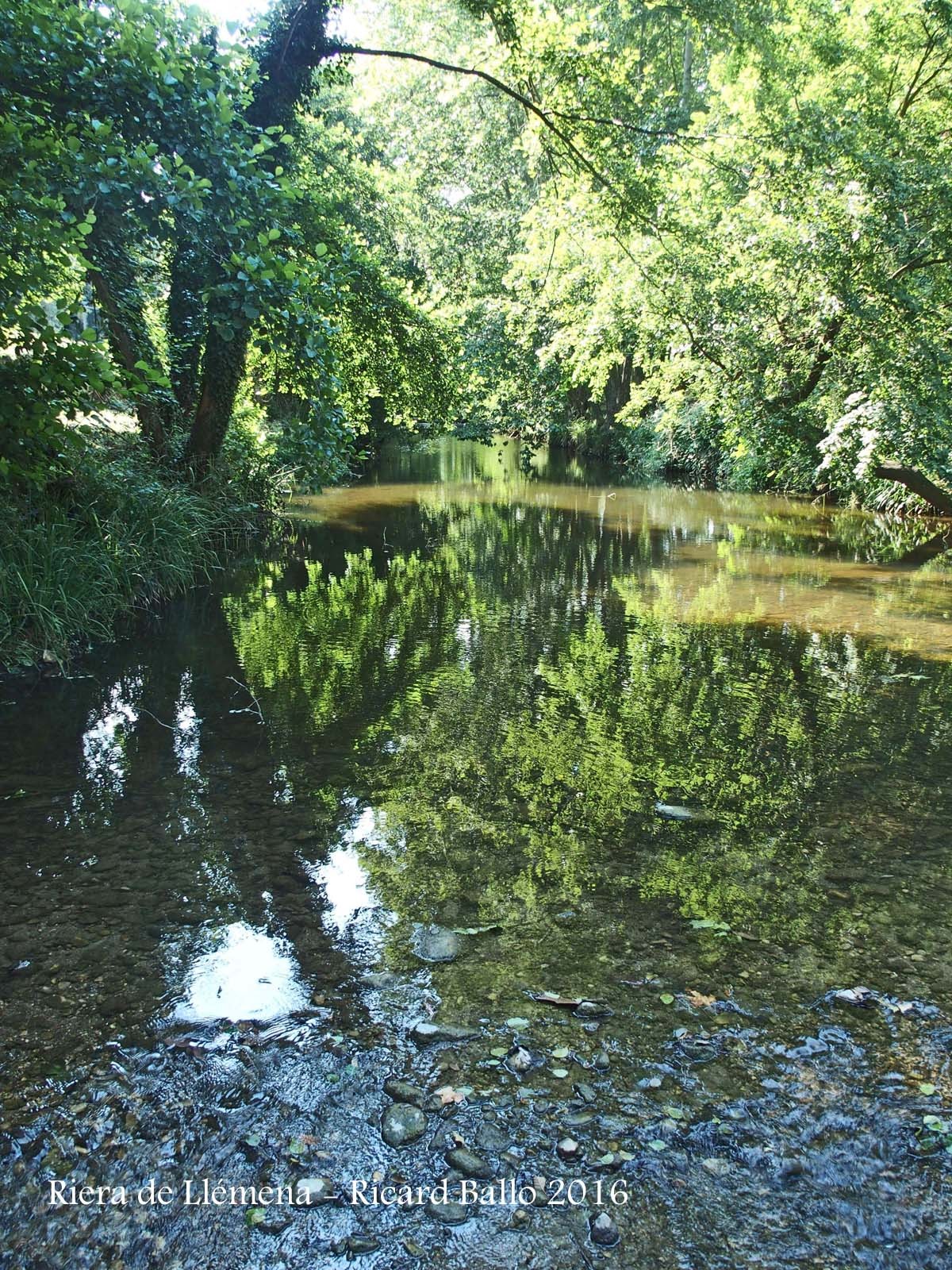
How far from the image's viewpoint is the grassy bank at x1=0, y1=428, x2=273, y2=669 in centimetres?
730

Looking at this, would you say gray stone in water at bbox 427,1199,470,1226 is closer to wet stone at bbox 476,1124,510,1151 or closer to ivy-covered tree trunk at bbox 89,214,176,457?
wet stone at bbox 476,1124,510,1151

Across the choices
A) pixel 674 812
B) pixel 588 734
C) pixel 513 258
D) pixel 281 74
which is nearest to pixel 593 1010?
pixel 674 812

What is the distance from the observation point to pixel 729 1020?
305cm

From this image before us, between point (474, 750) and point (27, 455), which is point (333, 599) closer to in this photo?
point (27, 455)

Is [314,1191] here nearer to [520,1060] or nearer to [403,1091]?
[403,1091]

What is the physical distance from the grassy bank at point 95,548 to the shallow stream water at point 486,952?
55 centimetres

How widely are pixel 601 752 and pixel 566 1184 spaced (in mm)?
3343

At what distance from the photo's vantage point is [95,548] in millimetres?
8398

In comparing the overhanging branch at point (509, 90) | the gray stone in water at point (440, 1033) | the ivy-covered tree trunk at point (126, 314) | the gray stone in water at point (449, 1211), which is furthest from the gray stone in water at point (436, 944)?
the overhanging branch at point (509, 90)

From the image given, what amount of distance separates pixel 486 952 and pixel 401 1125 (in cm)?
92

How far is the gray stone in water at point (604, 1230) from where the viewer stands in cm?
224

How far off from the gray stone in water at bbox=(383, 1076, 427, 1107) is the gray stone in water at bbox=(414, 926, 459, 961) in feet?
2.16

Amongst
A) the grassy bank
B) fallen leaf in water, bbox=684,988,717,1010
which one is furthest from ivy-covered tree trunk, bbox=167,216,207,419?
fallen leaf in water, bbox=684,988,717,1010

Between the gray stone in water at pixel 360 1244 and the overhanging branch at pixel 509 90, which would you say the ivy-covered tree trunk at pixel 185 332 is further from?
the gray stone in water at pixel 360 1244
